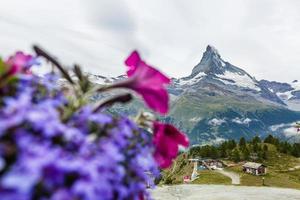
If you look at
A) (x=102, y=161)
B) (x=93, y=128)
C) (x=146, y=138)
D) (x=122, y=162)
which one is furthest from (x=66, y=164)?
(x=146, y=138)

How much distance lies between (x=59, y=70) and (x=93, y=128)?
740 mm

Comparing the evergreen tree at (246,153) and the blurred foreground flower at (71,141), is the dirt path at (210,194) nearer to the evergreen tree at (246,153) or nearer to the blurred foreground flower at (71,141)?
the blurred foreground flower at (71,141)

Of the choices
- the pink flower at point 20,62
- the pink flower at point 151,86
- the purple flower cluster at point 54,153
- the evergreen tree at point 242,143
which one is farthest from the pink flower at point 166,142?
the evergreen tree at point 242,143

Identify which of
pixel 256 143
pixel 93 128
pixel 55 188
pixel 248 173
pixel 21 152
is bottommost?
pixel 55 188

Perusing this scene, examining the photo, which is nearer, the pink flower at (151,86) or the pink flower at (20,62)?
the pink flower at (20,62)

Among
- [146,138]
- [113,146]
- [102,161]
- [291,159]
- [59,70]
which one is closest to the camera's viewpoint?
[102,161]

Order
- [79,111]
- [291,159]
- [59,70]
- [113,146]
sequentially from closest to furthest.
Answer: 1. [113,146]
2. [79,111]
3. [59,70]
4. [291,159]

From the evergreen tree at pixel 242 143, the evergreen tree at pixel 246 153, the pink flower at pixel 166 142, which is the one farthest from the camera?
the evergreen tree at pixel 242 143

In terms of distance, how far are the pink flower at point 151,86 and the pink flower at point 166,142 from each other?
0.18 meters

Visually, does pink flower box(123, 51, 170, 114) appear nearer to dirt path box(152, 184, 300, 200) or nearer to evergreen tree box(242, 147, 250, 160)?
dirt path box(152, 184, 300, 200)

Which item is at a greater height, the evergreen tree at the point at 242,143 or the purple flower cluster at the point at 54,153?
the evergreen tree at the point at 242,143

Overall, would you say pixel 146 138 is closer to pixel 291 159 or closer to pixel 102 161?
pixel 102 161

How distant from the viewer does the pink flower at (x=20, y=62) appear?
2268 mm

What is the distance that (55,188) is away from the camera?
1.50m
